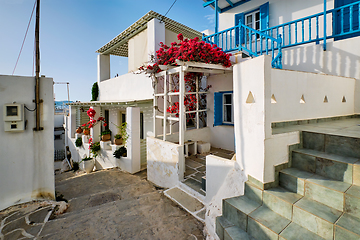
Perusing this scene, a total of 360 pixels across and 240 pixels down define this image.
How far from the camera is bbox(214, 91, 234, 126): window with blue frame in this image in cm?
642

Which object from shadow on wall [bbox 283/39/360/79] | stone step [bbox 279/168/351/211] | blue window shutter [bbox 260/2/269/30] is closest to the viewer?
stone step [bbox 279/168/351/211]

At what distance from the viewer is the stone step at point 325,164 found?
1781 millimetres

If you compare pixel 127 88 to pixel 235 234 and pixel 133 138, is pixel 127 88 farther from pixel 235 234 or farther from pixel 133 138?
pixel 235 234

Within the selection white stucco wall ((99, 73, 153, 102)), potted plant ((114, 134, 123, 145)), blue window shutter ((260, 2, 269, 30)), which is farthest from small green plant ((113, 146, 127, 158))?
blue window shutter ((260, 2, 269, 30))

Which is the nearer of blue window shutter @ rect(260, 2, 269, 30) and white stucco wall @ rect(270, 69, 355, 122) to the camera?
white stucco wall @ rect(270, 69, 355, 122)

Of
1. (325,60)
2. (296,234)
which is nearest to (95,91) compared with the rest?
(325,60)

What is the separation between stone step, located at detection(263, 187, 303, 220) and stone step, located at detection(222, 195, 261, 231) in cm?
15

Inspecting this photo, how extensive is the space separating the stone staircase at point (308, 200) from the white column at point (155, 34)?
6369mm

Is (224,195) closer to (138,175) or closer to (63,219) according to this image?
(63,219)

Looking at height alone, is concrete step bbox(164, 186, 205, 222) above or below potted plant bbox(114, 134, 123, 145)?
below

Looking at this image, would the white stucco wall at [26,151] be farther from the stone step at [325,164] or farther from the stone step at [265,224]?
the stone step at [325,164]

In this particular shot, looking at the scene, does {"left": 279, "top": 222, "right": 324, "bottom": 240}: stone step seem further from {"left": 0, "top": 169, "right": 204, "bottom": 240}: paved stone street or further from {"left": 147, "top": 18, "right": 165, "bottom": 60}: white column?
{"left": 147, "top": 18, "right": 165, "bottom": 60}: white column

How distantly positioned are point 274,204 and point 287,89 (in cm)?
207

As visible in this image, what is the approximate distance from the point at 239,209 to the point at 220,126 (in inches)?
182
